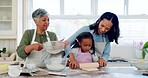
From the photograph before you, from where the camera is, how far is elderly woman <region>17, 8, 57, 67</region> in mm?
1792

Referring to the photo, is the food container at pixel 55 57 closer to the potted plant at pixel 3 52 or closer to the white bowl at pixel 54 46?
the white bowl at pixel 54 46

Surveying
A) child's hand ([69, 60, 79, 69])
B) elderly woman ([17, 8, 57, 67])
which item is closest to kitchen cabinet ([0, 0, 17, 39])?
elderly woman ([17, 8, 57, 67])

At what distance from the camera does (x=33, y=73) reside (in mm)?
1418

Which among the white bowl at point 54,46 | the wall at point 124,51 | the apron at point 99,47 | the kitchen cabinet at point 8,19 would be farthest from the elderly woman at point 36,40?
the wall at point 124,51

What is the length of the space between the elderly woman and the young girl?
269mm

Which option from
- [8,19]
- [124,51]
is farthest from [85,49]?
[8,19]

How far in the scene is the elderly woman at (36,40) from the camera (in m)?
1.79

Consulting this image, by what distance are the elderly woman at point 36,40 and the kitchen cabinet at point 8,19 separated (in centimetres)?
131

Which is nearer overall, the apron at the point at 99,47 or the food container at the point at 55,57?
the food container at the point at 55,57

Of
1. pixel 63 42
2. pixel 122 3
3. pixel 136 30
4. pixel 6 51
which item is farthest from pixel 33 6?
pixel 63 42

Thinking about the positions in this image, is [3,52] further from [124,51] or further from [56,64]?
[56,64]

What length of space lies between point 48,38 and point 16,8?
4.63 ft

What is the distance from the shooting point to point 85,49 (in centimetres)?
192

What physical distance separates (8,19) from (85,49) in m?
1.82
